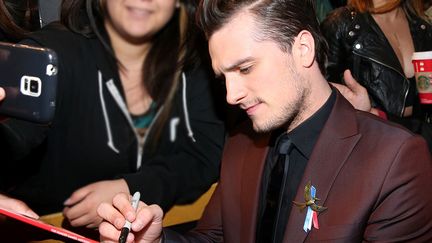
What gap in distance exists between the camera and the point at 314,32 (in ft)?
4.41

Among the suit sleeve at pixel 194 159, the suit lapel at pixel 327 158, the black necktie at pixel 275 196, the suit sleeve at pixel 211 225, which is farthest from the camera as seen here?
the suit sleeve at pixel 194 159

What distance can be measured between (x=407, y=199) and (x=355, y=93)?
38 cm

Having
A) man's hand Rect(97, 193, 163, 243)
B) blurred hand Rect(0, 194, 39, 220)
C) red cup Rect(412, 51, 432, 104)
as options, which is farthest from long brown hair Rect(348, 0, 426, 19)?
blurred hand Rect(0, 194, 39, 220)

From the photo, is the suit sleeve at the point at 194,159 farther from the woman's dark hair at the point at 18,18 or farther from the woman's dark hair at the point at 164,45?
the woman's dark hair at the point at 18,18

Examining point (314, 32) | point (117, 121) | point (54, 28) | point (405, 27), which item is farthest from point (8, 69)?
point (405, 27)

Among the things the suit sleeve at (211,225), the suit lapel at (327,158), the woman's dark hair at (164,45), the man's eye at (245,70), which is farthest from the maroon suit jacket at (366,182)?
the woman's dark hair at (164,45)

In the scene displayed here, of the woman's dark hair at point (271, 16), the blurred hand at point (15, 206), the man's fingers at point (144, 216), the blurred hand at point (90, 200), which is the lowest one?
the blurred hand at point (90, 200)

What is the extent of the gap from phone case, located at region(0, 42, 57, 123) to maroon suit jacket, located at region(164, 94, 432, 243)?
1.53ft

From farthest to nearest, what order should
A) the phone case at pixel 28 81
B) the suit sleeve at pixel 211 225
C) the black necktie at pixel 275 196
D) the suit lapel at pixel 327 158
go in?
the suit sleeve at pixel 211 225, the black necktie at pixel 275 196, the suit lapel at pixel 327 158, the phone case at pixel 28 81

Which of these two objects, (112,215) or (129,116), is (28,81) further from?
(129,116)

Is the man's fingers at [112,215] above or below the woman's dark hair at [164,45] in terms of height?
below

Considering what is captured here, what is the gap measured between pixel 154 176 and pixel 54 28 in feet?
1.83

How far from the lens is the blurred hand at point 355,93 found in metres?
1.46

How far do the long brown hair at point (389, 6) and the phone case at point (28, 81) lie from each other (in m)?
0.82
